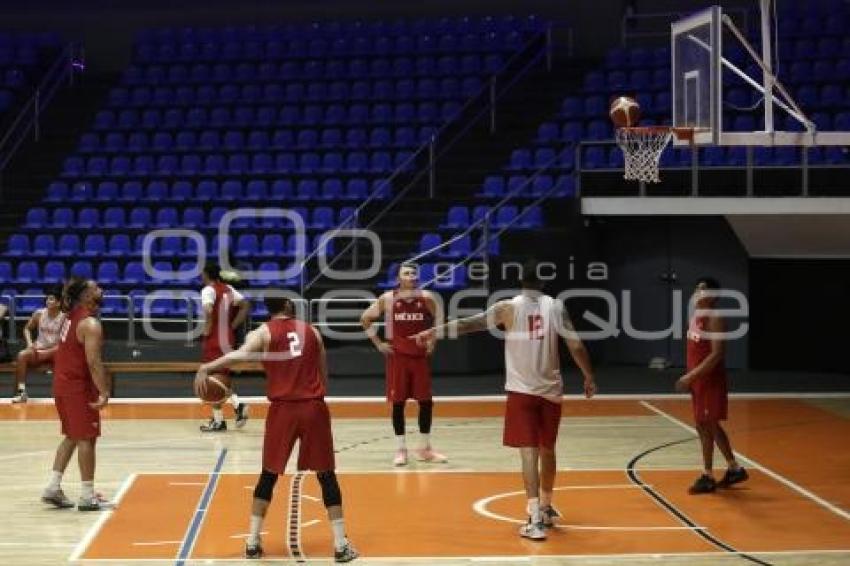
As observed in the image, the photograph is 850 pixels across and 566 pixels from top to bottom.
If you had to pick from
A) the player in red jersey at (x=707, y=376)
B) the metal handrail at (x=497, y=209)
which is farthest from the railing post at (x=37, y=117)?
the player in red jersey at (x=707, y=376)

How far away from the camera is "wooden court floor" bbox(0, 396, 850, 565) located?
8672 millimetres

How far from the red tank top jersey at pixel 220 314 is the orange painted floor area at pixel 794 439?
501cm

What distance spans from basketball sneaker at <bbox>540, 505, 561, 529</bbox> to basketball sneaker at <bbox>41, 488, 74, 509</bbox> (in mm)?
3523

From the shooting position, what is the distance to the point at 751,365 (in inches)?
808

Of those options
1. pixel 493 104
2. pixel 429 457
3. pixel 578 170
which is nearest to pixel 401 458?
pixel 429 457

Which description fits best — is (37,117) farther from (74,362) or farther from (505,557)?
(505,557)

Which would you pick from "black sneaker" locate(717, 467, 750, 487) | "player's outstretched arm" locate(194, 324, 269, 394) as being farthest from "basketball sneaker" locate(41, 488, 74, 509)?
"black sneaker" locate(717, 467, 750, 487)

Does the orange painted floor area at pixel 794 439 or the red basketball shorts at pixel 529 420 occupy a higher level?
the red basketball shorts at pixel 529 420

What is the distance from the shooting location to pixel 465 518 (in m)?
Result: 9.69

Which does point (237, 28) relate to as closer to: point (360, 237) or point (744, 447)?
point (360, 237)

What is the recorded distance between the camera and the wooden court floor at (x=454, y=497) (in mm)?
8672

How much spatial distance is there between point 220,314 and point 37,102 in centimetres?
1187

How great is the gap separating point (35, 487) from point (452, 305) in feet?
28.1

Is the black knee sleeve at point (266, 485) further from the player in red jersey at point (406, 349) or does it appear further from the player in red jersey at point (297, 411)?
the player in red jersey at point (406, 349)
